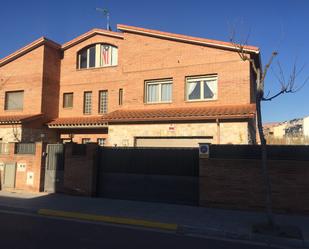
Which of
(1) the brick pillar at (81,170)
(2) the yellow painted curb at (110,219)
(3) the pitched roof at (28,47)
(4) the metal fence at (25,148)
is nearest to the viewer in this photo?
(2) the yellow painted curb at (110,219)

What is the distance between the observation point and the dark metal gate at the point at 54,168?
14.0 meters

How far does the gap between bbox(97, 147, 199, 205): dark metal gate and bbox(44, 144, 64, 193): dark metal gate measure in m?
1.85

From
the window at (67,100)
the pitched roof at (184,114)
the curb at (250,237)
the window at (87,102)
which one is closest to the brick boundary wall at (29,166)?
the pitched roof at (184,114)

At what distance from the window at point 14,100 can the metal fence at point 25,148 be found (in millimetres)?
8193

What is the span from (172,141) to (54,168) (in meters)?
5.88

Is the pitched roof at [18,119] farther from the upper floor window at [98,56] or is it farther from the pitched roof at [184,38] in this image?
the pitched roof at [184,38]

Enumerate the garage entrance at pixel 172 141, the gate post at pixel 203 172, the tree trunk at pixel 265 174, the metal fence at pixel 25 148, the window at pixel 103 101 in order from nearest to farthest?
the tree trunk at pixel 265 174, the gate post at pixel 203 172, the metal fence at pixel 25 148, the garage entrance at pixel 172 141, the window at pixel 103 101

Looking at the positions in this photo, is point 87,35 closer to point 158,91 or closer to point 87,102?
point 87,102

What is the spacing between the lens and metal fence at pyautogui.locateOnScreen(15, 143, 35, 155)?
14823 millimetres

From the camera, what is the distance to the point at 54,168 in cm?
1420

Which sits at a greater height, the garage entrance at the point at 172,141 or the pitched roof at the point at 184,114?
the pitched roof at the point at 184,114

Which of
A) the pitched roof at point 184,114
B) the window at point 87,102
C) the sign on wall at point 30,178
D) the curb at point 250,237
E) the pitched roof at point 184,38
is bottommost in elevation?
the curb at point 250,237

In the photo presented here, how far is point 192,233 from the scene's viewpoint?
8500 mm

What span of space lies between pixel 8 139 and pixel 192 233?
50.8 ft
